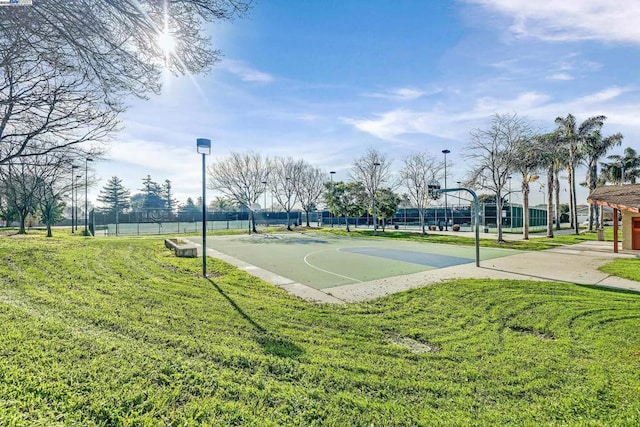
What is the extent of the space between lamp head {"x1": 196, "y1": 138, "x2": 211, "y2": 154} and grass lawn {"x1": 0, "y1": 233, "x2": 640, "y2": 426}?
12.7ft

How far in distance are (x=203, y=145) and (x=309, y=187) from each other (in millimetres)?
29266

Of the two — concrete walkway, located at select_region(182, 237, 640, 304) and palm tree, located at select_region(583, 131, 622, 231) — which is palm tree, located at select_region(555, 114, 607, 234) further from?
concrete walkway, located at select_region(182, 237, 640, 304)

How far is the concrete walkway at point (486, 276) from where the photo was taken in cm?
730

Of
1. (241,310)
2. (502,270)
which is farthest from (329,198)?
(241,310)

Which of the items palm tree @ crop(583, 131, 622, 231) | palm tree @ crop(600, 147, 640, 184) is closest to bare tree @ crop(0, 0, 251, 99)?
palm tree @ crop(583, 131, 622, 231)

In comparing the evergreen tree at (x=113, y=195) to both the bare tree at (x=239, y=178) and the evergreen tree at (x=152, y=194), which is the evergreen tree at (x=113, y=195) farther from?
the bare tree at (x=239, y=178)

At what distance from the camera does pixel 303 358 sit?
3578mm

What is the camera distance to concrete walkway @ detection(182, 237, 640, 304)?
24.0 ft

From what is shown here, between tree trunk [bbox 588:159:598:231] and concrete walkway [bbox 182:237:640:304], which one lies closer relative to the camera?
concrete walkway [bbox 182:237:640:304]

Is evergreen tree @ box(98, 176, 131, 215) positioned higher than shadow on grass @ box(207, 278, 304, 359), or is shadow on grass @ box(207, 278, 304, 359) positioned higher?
evergreen tree @ box(98, 176, 131, 215)

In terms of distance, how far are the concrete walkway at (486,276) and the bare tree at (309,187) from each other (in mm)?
25680

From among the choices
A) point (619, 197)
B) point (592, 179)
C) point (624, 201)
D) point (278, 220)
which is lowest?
point (278, 220)

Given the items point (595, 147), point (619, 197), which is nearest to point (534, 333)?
point (619, 197)

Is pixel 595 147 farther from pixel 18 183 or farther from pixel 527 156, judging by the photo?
pixel 18 183
